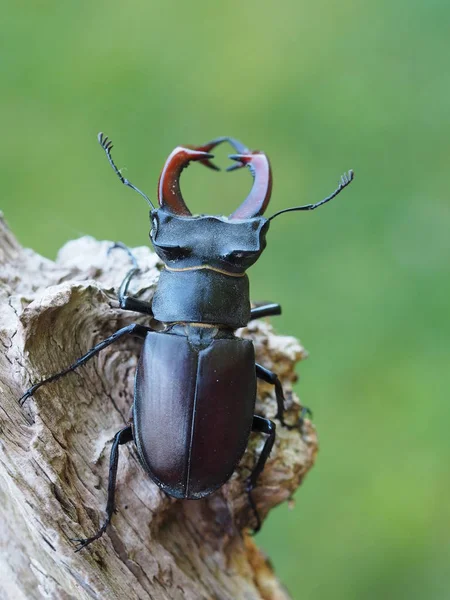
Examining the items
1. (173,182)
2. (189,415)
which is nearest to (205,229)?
(173,182)

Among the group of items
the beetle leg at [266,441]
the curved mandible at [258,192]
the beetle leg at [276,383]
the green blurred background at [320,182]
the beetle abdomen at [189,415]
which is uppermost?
the green blurred background at [320,182]

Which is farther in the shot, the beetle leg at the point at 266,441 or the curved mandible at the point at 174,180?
the curved mandible at the point at 174,180

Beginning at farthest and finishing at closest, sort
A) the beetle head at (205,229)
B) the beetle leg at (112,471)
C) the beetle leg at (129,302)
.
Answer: the beetle head at (205,229), the beetle leg at (129,302), the beetle leg at (112,471)

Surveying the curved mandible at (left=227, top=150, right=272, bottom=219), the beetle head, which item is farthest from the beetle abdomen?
the curved mandible at (left=227, top=150, right=272, bottom=219)

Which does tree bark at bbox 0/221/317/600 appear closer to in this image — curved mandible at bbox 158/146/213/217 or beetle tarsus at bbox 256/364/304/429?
beetle tarsus at bbox 256/364/304/429

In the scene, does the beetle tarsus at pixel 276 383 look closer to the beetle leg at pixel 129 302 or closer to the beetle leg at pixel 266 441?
the beetle leg at pixel 266 441

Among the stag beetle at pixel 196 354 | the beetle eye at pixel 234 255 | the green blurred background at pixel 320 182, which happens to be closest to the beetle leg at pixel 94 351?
the stag beetle at pixel 196 354
